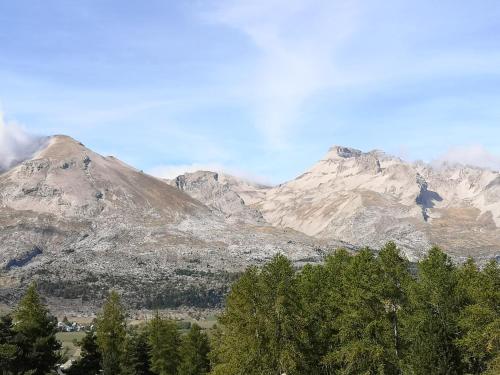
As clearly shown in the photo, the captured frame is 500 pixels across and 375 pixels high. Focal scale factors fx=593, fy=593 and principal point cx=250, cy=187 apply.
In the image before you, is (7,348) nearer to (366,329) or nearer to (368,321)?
(366,329)

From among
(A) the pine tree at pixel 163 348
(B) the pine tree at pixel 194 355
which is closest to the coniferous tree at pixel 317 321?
(B) the pine tree at pixel 194 355

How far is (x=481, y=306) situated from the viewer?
56750mm

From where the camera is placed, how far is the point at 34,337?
7669cm

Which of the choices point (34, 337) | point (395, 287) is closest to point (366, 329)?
point (395, 287)

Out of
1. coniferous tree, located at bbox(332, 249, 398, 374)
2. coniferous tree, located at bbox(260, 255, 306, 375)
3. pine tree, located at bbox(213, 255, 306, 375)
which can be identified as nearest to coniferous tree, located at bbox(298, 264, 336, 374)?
coniferous tree, located at bbox(260, 255, 306, 375)

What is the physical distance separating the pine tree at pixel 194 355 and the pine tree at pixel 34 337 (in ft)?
68.4

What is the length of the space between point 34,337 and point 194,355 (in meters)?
26.0

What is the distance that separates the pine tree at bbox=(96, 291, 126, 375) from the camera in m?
84.7

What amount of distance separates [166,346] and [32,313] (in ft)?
74.5

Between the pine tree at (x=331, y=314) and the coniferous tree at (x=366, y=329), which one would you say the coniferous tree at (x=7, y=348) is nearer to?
the pine tree at (x=331, y=314)

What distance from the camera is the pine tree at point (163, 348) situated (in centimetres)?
9062

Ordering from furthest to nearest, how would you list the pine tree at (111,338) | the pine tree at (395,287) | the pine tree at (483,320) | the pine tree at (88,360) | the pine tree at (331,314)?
the pine tree at (88,360) < the pine tree at (111,338) < the pine tree at (331,314) < the pine tree at (395,287) < the pine tree at (483,320)

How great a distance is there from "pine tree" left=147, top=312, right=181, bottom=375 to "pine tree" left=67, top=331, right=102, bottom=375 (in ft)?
26.8

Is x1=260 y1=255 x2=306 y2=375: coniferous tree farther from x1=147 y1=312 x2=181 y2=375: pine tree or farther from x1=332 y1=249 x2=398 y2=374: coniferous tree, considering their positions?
x1=147 y1=312 x2=181 y2=375: pine tree
